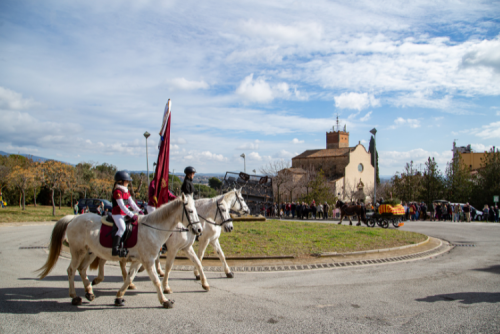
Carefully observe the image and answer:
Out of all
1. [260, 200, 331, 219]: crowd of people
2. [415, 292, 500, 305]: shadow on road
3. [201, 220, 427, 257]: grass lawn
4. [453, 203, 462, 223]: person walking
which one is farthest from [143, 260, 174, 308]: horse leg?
[453, 203, 462, 223]: person walking

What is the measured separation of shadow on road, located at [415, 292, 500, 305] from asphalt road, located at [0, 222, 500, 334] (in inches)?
0.7

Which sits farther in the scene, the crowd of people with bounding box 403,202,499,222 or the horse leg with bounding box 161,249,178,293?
the crowd of people with bounding box 403,202,499,222

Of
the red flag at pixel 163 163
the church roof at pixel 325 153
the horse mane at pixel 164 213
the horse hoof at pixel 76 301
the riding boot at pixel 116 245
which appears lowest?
the horse hoof at pixel 76 301

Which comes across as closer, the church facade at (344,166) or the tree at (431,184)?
the tree at (431,184)

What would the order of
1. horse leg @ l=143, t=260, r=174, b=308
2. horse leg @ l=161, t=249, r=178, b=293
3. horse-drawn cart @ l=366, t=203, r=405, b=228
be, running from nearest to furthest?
1. horse leg @ l=143, t=260, r=174, b=308
2. horse leg @ l=161, t=249, r=178, b=293
3. horse-drawn cart @ l=366, t=203, r=405, b=228

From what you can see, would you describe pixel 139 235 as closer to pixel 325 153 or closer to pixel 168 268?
pixel 168 268

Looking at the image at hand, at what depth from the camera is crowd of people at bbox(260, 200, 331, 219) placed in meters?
33.0

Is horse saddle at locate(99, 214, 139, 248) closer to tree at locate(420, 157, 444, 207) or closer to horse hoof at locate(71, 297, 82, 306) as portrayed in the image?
horse hoof at locate(71, 297, 82, 306)

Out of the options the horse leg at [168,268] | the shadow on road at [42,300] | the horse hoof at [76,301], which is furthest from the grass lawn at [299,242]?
the horse hoof at [76,301]

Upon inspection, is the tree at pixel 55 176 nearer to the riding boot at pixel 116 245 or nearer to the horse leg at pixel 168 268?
the horse leg at pixel 168 268

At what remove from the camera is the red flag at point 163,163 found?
8078mm

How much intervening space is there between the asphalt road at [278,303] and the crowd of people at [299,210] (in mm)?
23830

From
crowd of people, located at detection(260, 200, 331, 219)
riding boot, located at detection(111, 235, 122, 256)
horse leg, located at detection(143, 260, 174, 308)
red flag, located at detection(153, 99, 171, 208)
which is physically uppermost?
red flag, located at detection(153, 99, 171, 208)

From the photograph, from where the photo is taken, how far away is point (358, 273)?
8602mm
